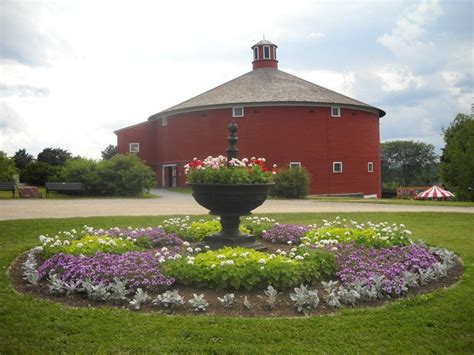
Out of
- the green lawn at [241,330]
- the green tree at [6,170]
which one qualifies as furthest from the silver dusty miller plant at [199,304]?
the green tree at [6,170]

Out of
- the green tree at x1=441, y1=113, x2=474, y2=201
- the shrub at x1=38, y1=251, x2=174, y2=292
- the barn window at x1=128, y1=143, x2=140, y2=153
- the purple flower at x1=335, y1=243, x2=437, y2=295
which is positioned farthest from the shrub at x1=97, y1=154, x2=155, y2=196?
the green tree at x1=441, y1=113, x2=474, y2=201

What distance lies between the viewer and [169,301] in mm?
5867

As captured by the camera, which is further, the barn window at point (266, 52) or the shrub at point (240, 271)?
the barn window at point (266, 52)

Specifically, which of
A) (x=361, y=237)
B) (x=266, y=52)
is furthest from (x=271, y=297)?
(x=266, y=52)

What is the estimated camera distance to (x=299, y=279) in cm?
671

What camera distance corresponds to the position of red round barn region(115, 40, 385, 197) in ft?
114

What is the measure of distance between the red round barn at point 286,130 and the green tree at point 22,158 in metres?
28.0

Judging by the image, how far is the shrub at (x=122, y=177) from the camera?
90.4 ft

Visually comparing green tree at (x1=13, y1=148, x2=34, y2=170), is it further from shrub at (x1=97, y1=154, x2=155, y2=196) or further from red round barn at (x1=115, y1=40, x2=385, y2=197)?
shrub at (x1=97, y1=154, x2=155, y2=196)

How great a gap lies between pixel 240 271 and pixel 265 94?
30.0 m

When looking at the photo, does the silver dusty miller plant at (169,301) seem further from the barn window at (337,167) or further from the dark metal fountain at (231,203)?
the barn window at (337,167)

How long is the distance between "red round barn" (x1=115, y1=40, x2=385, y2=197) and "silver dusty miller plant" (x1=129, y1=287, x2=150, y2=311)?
93.4 ft

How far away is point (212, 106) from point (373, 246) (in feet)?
92.1

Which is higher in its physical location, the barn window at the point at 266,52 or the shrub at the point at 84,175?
the barn window at the point at 266,52
